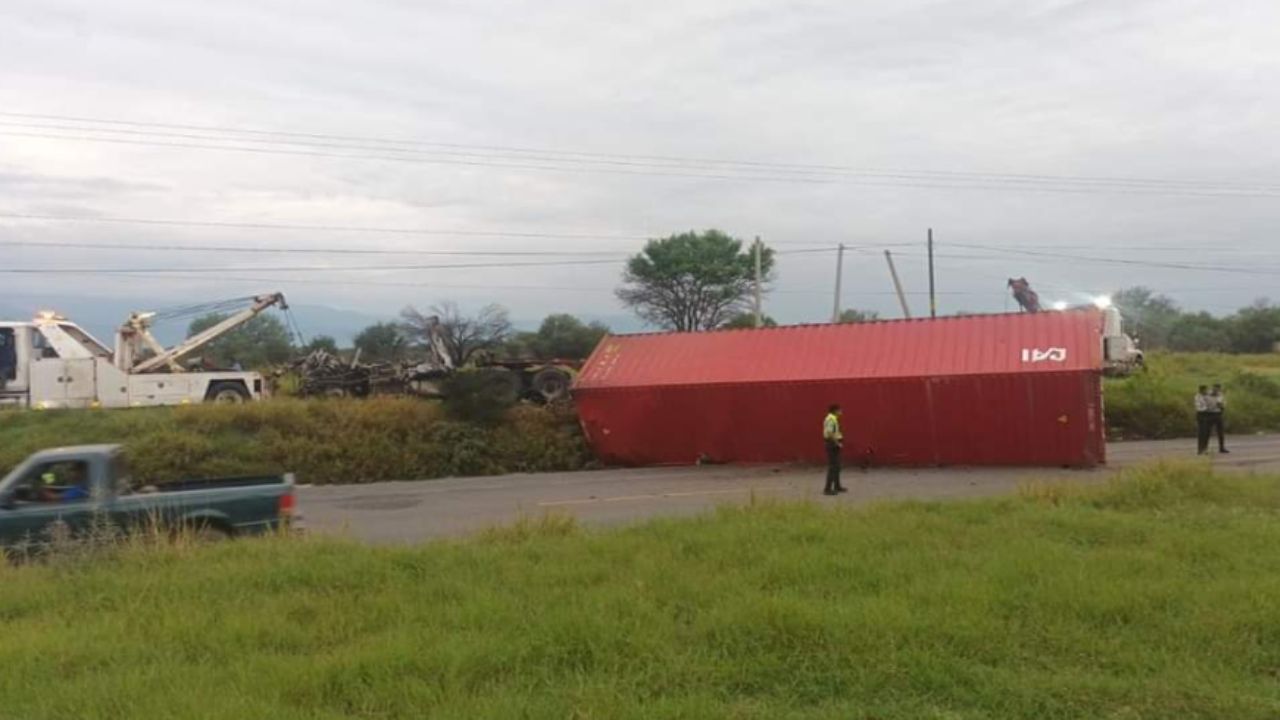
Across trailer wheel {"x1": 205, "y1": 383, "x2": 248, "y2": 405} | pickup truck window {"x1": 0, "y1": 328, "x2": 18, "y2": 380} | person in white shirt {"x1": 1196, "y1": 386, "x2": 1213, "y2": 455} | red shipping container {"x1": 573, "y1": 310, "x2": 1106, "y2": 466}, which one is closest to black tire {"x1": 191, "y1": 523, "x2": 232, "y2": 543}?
red shipping container {"x1": 573, "y1": 310, "x2": 1106, "y2": 466}

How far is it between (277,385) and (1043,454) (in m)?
21.3

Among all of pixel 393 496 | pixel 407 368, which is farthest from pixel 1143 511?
pixel 407 368

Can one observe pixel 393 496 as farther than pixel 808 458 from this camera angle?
No

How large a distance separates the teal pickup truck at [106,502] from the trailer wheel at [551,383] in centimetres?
1634

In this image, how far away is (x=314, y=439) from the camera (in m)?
22.8

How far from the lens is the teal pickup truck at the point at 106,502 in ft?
32.2

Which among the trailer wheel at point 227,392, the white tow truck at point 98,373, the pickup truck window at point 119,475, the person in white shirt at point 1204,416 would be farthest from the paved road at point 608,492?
the white tow truck at point 98,373

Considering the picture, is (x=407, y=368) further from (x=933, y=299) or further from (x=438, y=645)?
(x=933, y=299)

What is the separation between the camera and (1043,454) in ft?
65.3

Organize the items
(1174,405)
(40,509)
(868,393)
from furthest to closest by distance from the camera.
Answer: (1174,405)
(868,393)
(40,509)

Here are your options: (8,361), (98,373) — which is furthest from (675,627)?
(8,361)

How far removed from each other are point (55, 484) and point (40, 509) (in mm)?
289

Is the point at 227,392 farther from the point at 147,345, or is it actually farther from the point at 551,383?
the point at 551,383

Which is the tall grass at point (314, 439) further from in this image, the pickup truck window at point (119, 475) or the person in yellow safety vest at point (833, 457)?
the pickup truck window at point (119, 475)
